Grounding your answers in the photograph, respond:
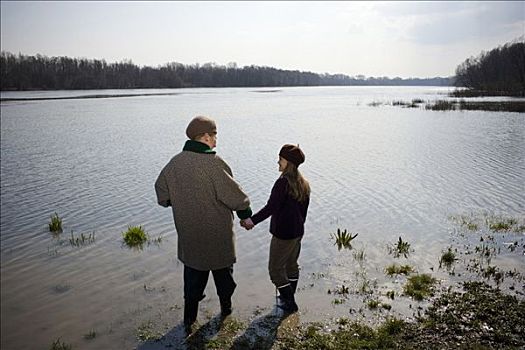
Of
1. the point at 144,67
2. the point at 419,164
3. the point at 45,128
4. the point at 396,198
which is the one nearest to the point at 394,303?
the point at 396,198

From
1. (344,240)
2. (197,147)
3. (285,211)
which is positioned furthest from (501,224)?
(197,147)

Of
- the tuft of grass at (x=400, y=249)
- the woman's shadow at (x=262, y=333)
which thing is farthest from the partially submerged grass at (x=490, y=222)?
the woman's shadow at (x=262, y=333)

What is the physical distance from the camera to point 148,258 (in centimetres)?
773

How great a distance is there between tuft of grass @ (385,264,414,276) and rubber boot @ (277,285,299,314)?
1976 mm

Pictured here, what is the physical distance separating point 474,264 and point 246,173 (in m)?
9.80

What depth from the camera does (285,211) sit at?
5062mm

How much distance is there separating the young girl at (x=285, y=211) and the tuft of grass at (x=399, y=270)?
2167mm

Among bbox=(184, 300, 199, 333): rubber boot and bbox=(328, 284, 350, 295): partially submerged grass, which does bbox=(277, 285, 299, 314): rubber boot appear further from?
bbox=(184, 300, 199, 333): rubber boot

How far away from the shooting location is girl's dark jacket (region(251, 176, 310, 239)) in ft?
16.4

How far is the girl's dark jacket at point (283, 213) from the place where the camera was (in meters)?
5.00

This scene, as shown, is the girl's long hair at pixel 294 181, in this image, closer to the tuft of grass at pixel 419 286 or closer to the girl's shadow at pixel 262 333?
the girl's shadow at pixel 262 333

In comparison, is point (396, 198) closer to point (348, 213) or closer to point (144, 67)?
point (348, 213)

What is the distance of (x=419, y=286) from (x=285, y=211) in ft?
8.02

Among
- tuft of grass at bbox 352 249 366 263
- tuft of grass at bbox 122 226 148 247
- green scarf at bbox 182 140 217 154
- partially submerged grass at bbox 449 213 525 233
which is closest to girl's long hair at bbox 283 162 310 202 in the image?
green scarf at bbox 182 140 217 154
